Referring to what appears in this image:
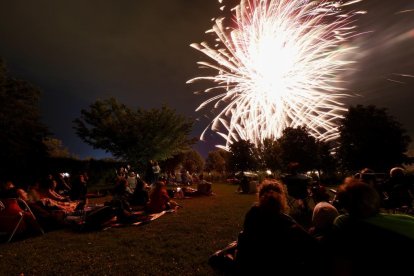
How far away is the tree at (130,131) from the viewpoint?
31.5 metres

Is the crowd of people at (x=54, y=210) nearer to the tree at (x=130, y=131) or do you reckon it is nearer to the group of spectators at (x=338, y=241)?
the group of spectators at (x=338, y=241)

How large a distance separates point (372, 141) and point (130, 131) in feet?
95.0

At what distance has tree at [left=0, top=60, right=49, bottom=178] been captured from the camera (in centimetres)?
2855

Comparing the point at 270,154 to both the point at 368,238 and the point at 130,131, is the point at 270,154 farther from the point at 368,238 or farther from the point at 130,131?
the point at 368,238

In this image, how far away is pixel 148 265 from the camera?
538cm

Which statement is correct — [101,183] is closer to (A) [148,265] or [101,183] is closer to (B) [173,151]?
(B) [173,151]

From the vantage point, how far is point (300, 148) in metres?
37.8

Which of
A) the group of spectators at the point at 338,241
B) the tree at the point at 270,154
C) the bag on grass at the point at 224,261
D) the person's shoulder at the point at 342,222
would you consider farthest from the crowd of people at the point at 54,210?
the tree at the point at 270,154

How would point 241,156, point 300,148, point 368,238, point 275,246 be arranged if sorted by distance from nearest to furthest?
point 368,238, point 275,246, point 300,148, point 241,156

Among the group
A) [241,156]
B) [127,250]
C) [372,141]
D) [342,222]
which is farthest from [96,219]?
[372,141]

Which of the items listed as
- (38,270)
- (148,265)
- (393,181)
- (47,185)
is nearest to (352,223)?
(148,265)

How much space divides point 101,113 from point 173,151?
9415mm

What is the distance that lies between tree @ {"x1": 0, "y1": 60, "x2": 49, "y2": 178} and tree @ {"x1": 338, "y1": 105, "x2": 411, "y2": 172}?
36.1 metres

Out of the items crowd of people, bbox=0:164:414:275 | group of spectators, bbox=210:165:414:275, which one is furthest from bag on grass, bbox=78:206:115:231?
group of spectators, bbox=210:165:414:275
